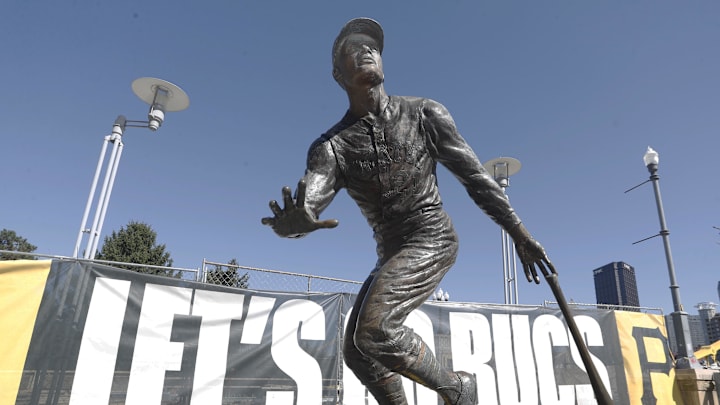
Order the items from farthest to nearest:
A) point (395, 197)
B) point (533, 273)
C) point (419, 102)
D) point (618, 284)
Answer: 1. point (618, 284)
2. point (419, 102)
3. point (533, 273)
4. point (395, 197)

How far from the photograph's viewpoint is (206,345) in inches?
237

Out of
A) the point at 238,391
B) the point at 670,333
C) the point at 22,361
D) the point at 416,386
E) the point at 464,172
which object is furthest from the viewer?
the point at 670,333

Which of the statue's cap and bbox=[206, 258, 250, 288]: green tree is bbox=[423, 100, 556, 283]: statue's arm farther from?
bbox=[206, 258, 250, 288]: green tree

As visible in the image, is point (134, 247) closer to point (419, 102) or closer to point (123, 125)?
point (123, 125)

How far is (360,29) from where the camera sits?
2.51 meters

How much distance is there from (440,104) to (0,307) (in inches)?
222

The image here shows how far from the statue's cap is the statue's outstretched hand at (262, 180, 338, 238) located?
115 centimetres

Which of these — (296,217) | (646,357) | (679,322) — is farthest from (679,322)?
(296,217)

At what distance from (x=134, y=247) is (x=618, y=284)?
147794 millimetres

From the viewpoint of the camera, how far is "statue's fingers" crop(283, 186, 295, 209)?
1.74 meters

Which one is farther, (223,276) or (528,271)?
(223,276)

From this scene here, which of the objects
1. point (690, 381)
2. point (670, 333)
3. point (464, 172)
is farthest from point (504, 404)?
point (464, 172)

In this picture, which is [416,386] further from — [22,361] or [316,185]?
[316,185]

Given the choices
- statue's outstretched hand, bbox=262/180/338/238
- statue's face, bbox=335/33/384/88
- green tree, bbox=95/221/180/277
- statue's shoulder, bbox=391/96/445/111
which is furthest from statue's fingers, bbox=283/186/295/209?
green tree, bbox=95/221/180/277
